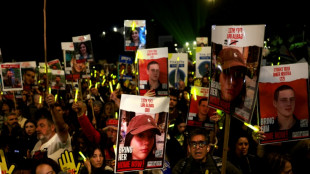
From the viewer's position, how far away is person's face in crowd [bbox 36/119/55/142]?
590cm

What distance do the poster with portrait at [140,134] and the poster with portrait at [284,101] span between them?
4.07 feet

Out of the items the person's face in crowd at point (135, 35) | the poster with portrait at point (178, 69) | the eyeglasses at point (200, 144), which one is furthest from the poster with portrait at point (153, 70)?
the poster with portrait at point (178, 69)

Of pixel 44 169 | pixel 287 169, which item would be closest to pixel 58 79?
pixel 44 169

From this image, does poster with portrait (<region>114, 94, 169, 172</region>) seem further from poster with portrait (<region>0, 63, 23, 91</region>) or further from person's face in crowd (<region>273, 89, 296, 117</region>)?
poster with portrait (<region>0, 63, 23, 91</region>)

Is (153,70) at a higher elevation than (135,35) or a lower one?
lower

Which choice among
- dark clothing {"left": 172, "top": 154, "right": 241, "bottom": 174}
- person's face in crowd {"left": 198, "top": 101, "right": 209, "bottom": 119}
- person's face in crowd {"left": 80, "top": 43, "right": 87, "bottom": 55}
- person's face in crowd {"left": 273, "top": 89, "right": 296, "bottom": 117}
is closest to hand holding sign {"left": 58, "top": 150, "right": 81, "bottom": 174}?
dark clothing {"left": 172, "top": 154, "right": 241, "bottom": 174}

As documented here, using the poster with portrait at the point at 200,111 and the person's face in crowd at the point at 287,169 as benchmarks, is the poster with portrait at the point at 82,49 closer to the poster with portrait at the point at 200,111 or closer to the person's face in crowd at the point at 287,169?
the poster with portrait at the point at 200,111

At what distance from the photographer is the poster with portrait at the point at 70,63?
12.0 metres

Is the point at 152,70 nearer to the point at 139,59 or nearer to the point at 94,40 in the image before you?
the point at 139,59

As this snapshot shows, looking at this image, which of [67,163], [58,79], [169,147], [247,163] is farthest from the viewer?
[58,79]

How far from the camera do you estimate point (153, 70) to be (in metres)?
6.89

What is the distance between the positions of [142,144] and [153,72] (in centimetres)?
271

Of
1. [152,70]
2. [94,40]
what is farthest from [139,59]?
[94,40]

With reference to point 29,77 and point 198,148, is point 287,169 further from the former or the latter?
point 29,77
